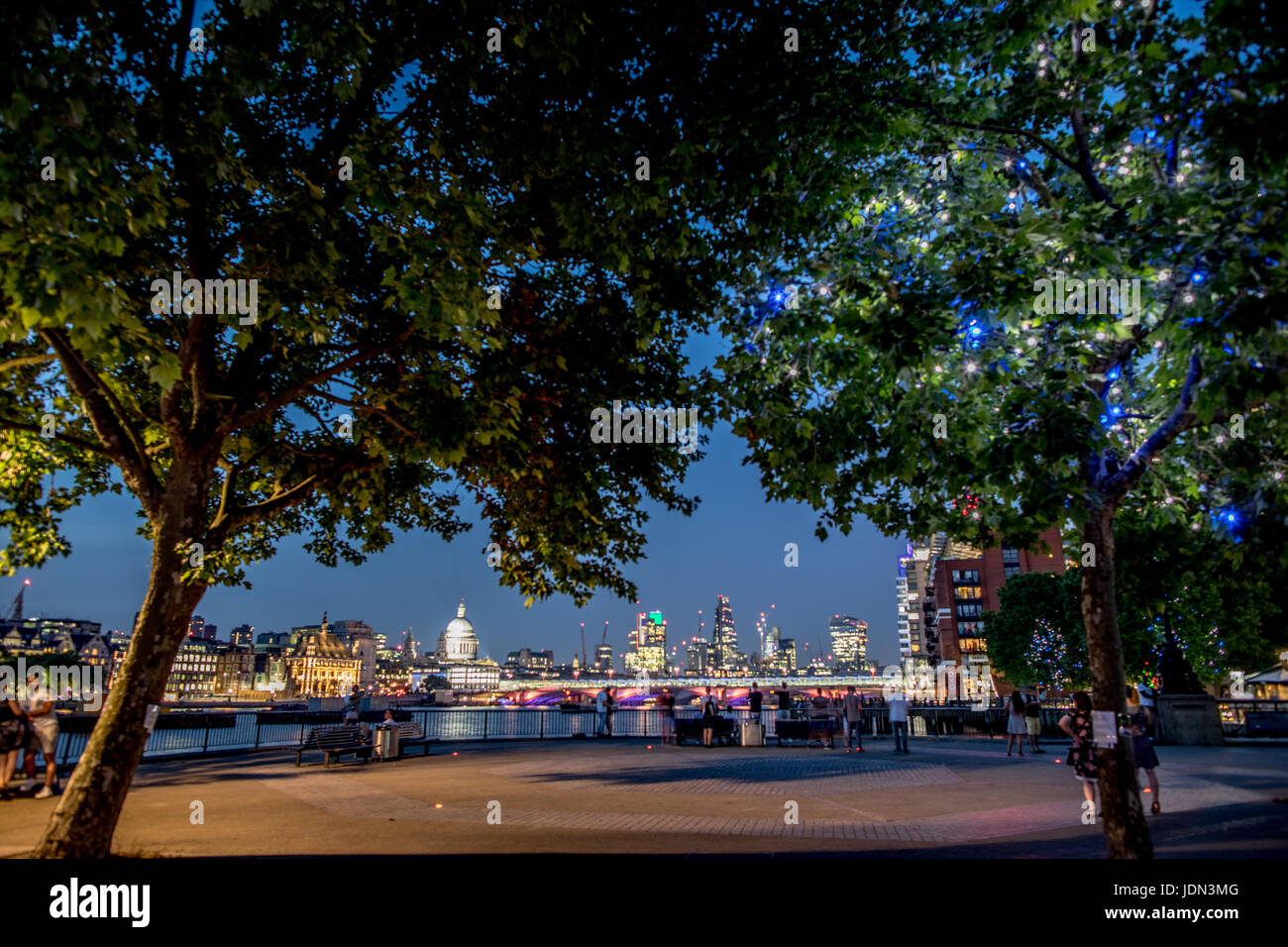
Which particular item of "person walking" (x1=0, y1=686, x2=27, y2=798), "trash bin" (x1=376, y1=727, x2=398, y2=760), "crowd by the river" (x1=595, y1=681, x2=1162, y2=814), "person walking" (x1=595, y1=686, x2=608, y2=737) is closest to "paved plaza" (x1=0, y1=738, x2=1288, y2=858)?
"person walking" (x1=0, y1=686, x2=27, y2=798)

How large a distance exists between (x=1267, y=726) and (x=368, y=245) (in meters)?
31.6

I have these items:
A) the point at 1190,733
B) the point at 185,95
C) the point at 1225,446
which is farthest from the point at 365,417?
the point at 1190,733

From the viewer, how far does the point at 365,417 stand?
31.9 feet

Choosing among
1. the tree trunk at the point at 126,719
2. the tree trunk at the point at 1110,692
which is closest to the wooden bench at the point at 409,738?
the tree trunk at the point at 126,719

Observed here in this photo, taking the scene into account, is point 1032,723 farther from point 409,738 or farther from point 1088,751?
point 409,738

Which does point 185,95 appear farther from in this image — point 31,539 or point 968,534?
point 968,534

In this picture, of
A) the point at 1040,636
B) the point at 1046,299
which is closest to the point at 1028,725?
the point at 1046,299

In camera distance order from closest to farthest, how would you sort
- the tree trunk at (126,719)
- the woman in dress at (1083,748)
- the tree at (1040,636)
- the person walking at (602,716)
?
the tree trunk at (126,719)
the woman in dress at (1083,748)
the person walking at (602,716)
the tree at (1040,636)

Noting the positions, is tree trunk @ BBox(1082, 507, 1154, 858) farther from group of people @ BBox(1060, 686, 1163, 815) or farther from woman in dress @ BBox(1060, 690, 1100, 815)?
woman in dress @ BBox(1060, 690, 1100, 815)

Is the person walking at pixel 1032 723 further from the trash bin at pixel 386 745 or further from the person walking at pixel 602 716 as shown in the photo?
the trash bin at pixel 386 745

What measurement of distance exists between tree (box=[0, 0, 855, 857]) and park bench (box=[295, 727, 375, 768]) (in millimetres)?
8318

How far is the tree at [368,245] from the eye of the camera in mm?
5922

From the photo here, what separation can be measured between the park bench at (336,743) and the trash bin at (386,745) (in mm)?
264
